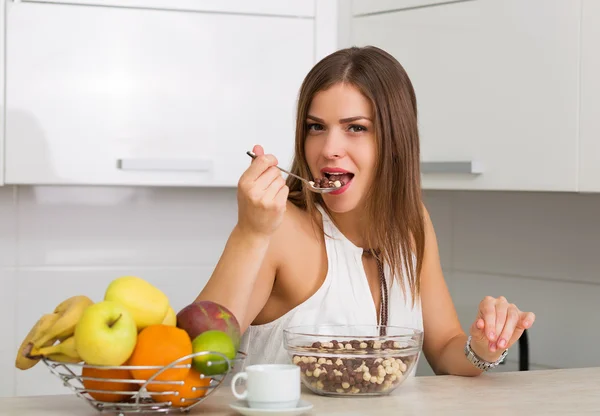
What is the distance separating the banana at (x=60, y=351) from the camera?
3.55 ft

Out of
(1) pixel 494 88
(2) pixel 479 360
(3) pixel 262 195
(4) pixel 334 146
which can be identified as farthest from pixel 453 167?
(3) pixel 262 195

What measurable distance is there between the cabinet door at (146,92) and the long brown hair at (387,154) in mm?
489

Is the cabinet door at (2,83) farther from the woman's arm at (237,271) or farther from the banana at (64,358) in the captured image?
the banana at (64,358)

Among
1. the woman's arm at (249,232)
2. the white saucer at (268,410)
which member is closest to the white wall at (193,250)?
the woman's arm at (249,232)

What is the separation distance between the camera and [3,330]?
2.52 meters

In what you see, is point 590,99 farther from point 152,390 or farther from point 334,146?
point 152,390

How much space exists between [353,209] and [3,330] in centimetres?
115

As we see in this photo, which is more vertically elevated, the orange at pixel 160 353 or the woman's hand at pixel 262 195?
the woman's hand at pixel 262 195

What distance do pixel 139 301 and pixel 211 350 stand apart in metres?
0.10

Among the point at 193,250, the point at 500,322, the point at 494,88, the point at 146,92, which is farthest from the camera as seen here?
the point at 193,250

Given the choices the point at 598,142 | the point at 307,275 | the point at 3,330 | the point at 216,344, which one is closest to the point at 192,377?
the point at 216,344

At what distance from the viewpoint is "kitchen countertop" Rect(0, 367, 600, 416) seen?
120cm

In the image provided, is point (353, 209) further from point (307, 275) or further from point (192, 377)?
point (192, 377)

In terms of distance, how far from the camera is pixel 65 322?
3.57ft
